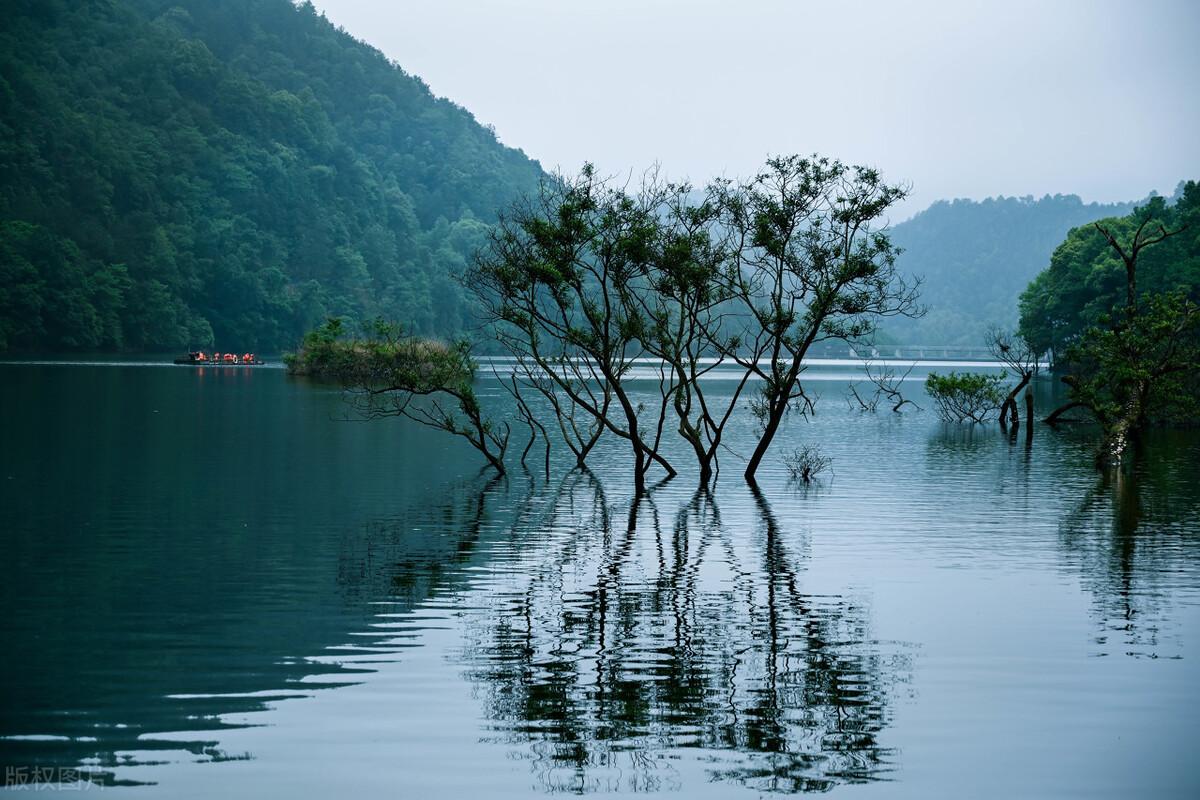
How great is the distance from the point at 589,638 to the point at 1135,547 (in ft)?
47.6

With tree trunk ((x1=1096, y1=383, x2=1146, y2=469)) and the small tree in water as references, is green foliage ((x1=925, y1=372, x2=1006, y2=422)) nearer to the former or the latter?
tree trunk ((x1=1096, y1=383, x2=1146, y2=469))

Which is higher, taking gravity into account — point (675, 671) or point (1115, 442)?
point (1115, 442)

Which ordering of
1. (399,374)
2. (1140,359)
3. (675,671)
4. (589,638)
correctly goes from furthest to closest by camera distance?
(1140,359) < (399,374) < (589,638) < (675,671)

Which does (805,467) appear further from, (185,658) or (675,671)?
(185,658)

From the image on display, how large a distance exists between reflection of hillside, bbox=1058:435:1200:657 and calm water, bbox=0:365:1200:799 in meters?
0.12

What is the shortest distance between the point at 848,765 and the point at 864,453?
4114 centimetres

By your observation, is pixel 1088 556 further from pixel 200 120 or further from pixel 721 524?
pixel 200 120

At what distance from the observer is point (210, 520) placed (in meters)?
29.6

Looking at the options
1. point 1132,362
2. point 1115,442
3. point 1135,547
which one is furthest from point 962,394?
point 1135,547

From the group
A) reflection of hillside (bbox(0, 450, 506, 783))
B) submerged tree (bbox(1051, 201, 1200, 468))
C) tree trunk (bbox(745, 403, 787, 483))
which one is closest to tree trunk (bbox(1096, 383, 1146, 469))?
submerged tree (bbox(1051, 201, 1200, 468))

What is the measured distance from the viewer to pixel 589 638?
18.0m

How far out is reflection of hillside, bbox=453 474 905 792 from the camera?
12859 millimetres

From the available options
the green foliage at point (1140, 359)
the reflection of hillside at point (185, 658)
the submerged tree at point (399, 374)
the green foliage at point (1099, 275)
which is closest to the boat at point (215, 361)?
the submerged tree at point (399, 374)

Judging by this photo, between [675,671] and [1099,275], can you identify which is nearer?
[675,671]
